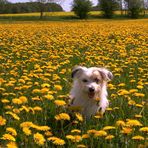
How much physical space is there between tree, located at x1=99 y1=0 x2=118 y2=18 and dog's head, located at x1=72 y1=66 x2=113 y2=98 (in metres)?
72.4

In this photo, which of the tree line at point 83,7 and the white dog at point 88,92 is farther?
the tree line at point 83,7

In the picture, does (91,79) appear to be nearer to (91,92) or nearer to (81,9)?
(91,92)

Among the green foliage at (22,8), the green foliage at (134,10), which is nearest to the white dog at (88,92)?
the green foliage at (134,10)

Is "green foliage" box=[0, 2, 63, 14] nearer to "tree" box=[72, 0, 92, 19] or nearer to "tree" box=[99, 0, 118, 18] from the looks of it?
"tree" box=[72, 0, 92, 19]

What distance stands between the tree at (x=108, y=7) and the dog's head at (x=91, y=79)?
238 feet

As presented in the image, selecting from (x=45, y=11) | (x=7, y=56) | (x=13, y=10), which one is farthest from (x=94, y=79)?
(x=13, y=10)

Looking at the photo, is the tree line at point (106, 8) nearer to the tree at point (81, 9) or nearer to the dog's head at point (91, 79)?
the tree at point (81, 9)

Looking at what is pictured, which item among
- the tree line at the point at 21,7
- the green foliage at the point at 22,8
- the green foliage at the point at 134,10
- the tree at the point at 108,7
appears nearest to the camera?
the tree at the point at 108,7

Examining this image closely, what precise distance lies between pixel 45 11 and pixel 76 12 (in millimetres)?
8975

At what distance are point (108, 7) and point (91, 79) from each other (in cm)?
7797

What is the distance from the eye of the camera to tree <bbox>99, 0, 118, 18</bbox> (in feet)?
261

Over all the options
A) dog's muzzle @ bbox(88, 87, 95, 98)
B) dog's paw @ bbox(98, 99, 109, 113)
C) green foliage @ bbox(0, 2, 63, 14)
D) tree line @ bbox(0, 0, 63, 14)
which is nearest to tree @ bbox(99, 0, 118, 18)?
tree line @ bbox(0, 0, 63, 14)

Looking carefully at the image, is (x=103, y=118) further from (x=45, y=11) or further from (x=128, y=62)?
(x=45, y=11)

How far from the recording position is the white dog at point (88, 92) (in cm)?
527
